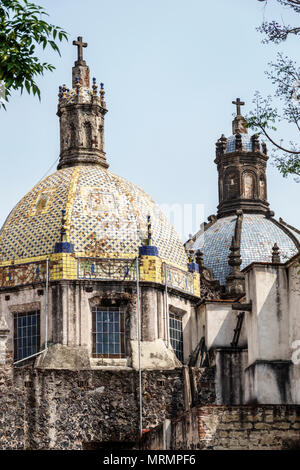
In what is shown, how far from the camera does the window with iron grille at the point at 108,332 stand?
127 feet

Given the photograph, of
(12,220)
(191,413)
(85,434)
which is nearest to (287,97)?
(191,413)

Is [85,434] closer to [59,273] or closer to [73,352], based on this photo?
[73,352]

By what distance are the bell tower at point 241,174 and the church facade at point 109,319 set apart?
13.4 m

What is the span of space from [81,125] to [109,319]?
8.68 m

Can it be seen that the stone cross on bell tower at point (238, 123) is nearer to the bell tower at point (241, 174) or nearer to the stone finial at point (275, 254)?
the bell tower at point (241, 174)

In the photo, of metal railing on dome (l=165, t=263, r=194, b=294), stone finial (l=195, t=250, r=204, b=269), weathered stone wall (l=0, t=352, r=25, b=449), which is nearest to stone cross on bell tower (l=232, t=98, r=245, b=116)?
stone finial (l=195, t=250, r=204, b=269)

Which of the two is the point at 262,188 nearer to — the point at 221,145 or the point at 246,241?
the point at 221,145

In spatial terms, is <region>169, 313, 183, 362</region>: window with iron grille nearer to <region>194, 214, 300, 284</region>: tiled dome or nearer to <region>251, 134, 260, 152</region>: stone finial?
<region>194, 214, 300, 284</region>: tiled dome

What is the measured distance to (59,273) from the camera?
3866cm

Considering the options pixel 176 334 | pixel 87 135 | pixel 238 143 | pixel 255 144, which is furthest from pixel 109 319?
pixel 255 144

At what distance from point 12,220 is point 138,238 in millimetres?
4899

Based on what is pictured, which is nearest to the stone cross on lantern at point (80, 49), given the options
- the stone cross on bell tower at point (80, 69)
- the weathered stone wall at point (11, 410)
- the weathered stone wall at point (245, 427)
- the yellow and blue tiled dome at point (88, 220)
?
the stone cross on bell tower at point (80, 69)

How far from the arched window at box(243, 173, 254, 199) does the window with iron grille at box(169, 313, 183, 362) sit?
16290mm
